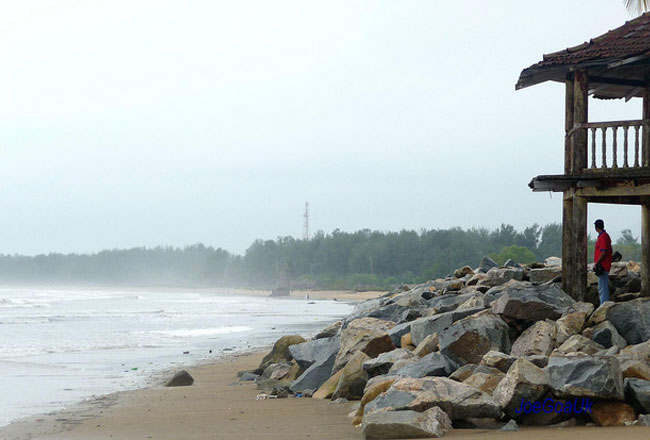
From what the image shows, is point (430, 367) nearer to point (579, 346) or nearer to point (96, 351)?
point (579, 346)

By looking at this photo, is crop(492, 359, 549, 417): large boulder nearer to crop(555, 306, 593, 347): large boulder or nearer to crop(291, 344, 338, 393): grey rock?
crop(555, 306, 593, 347): large boulder

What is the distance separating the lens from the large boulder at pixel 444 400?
781 centimetres

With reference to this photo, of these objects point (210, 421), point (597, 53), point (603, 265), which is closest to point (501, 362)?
point (210, 421)

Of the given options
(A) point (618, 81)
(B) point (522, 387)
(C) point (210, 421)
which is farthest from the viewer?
(A) point (618, 81)

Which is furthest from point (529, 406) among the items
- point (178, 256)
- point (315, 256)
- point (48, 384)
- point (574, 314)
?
point (178, 256)

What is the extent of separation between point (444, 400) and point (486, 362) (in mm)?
1353

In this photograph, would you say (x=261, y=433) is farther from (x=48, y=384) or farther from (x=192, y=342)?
(x=192, y=342)

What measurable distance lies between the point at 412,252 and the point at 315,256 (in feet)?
87.5

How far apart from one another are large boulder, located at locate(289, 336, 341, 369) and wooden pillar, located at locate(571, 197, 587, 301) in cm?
392

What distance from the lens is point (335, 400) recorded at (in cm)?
1039

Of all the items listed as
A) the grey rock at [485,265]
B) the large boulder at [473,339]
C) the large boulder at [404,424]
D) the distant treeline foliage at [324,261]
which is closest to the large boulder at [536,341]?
the large boulder at [473,339]

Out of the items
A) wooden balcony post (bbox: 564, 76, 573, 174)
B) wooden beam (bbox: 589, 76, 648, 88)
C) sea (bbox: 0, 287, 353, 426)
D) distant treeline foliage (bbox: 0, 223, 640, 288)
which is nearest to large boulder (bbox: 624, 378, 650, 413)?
wooden balcony post (bbox: 564, 76, 573, 174)

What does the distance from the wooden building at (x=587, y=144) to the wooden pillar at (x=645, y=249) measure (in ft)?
0.05

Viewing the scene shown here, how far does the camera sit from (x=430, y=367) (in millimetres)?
9195
